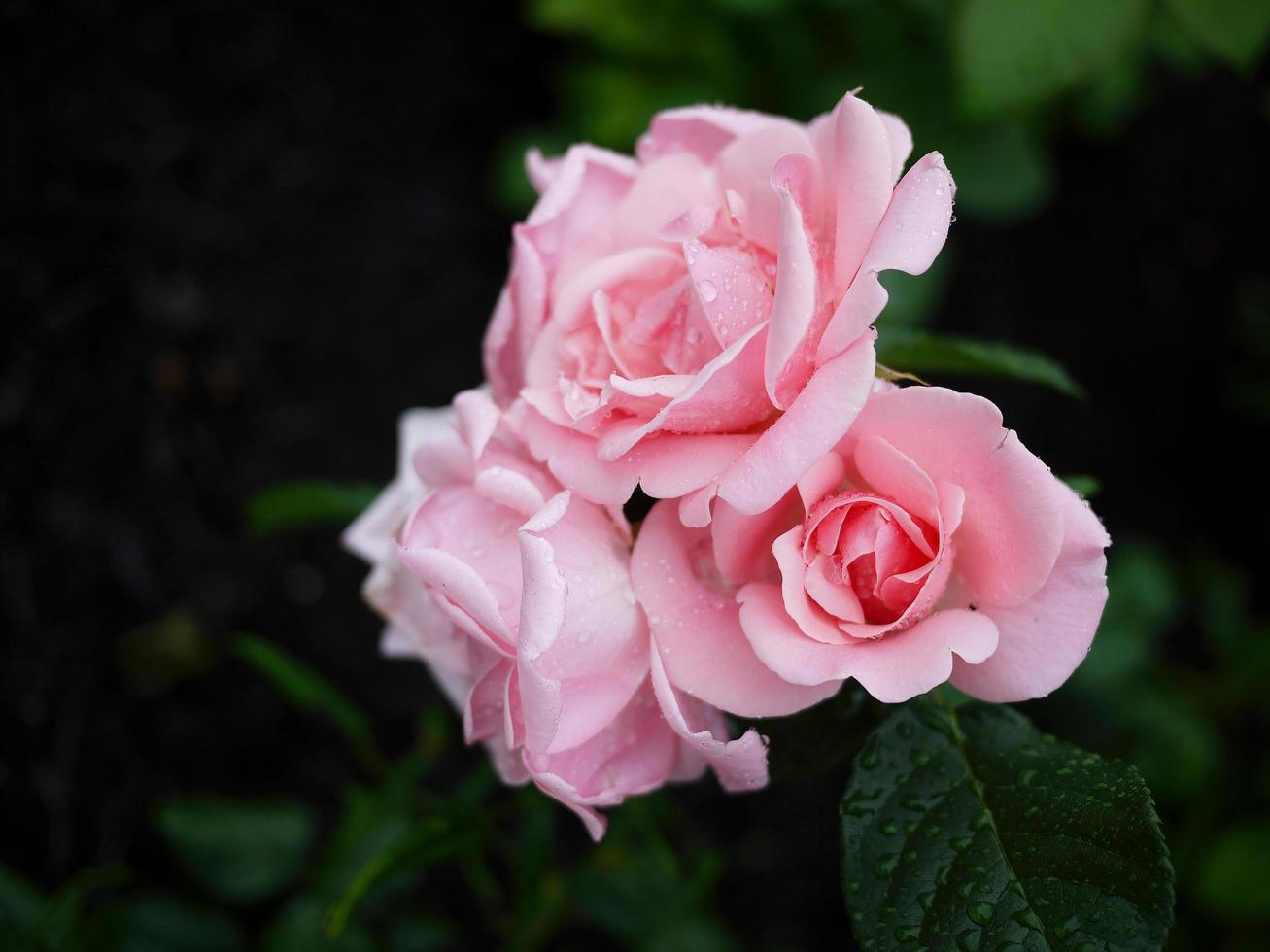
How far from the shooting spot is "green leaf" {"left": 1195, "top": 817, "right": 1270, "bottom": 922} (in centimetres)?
139

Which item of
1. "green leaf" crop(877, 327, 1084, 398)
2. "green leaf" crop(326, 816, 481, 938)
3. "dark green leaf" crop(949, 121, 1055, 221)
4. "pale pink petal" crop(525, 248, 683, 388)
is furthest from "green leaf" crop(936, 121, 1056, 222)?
"green leaf" crop(326, 816, 481, 938)

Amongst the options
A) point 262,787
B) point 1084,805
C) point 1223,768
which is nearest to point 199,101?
point 262,787

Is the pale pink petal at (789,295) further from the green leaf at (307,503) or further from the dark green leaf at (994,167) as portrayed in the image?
the dark green leaf at (994,167)

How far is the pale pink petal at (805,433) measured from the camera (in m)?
A: 0.49

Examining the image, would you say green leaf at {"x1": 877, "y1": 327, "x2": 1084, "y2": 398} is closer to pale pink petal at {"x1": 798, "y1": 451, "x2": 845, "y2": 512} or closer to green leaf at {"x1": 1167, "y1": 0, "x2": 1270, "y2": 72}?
pale pink petal at {"x1": 798, "y1": 451, "x2": 845, "y2": 512}

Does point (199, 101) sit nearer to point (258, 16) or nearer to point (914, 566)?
point (258, 16)

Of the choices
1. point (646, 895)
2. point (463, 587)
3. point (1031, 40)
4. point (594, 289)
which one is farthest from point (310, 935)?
point (1031, 40)

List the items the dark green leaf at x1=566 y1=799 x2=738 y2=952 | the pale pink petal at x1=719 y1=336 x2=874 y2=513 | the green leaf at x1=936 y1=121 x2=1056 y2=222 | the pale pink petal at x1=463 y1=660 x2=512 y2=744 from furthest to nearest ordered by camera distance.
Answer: the green leaf at x1=936 y1=121 x2=1056 y2=222 < the dark green leaf at x1=566 y1=799 x2=738 y2=952 < the pale pink petal at x1=463 y1=660 x2=512 y2=744 < the pale pink petal at x1=719 y1=336 x2=874 y2=513

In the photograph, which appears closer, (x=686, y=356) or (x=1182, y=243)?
(x=686, y=356)

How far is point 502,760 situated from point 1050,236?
1.86m

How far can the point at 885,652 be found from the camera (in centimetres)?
52

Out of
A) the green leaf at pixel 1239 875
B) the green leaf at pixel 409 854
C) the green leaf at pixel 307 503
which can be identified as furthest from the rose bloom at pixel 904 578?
the green leaf at pixel 1239 875

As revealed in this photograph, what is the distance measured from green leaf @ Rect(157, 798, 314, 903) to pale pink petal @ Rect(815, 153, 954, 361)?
950 mm

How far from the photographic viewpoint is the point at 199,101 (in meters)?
1.81
